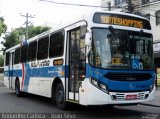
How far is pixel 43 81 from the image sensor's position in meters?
14.7

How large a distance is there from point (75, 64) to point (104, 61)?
1494mm

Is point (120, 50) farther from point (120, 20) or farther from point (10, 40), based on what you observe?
point (10, 40)

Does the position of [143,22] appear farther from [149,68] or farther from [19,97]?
[19,97]

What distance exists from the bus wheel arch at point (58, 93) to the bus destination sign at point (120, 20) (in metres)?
3.16

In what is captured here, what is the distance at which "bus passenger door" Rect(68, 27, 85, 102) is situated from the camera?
36.5 ft

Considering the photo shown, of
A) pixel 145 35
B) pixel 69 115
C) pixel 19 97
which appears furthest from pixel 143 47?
pixel 19 97

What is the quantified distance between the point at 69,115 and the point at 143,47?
341 centimetres

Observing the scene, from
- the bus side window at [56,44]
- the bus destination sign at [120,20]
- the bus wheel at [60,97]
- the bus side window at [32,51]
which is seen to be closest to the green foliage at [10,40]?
the bus side window at [32,51]

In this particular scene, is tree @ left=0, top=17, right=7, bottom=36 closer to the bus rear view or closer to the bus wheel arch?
the bus wheel arch

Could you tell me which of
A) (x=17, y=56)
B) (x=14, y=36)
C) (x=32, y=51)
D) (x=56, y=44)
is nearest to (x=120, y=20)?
(x=56, y=44)

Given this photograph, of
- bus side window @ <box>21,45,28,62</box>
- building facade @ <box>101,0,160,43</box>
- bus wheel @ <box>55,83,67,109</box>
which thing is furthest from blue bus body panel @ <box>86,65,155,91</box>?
building facade @ <box>101,0,160,43</box>

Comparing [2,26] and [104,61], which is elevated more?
[2,26]

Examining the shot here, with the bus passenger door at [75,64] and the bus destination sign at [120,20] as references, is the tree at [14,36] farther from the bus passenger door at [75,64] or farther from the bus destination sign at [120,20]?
the bus destination sign at [120,20]

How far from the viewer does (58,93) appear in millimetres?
12992
